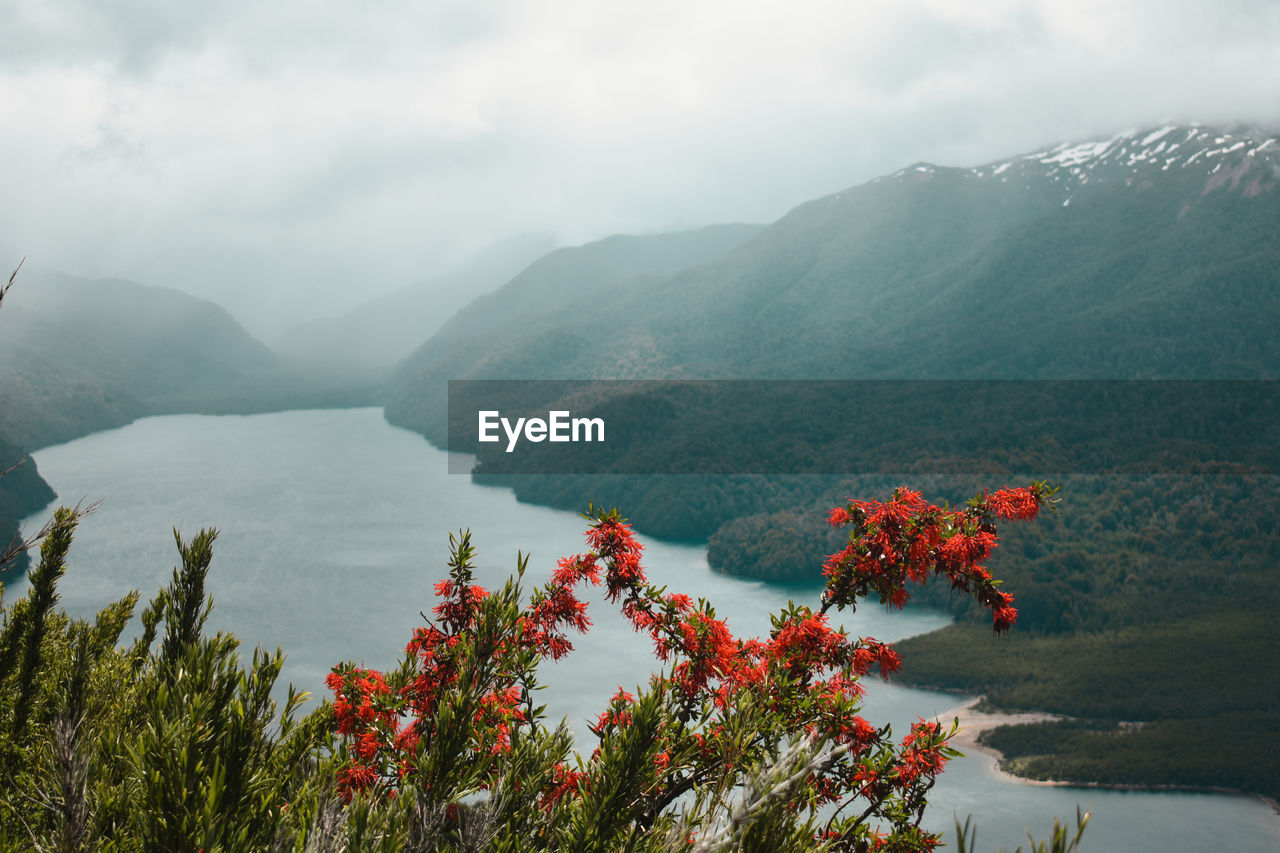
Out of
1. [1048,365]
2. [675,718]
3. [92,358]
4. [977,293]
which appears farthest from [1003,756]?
[92,358]

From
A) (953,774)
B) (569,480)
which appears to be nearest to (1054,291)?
(569,480)

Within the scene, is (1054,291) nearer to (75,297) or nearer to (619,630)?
(619,630)

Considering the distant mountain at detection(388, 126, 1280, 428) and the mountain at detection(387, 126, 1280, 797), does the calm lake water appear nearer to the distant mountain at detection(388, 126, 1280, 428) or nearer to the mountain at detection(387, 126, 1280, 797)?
the mountain at detection(387, 126, 1280, 797)

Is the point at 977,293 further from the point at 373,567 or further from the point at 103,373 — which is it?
the point at 103,373

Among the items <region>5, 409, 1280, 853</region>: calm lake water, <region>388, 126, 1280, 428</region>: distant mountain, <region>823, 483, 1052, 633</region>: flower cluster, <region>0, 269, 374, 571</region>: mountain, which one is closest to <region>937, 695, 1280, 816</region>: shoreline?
<region>5, 409, 1280, 853</region>: calm lake water

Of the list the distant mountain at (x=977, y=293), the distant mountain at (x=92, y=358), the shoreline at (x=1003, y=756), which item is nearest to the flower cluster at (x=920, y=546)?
the shoreline at (x=1003, y=756)
